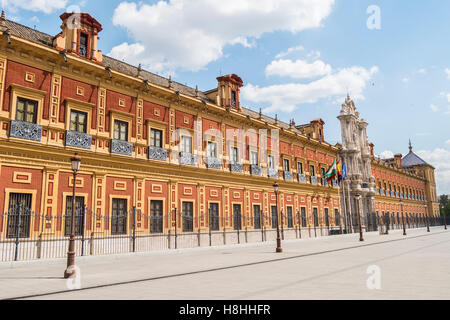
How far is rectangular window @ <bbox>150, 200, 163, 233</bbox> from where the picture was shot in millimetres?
18766

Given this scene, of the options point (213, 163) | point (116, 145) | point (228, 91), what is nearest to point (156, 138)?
point (116, 145)

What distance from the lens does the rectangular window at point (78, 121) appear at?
1645 centimetres

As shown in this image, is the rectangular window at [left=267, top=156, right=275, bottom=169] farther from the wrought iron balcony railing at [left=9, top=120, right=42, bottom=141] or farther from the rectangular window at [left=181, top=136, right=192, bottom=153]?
the wrought iron balcony railing at [left=9, top=120, right=42, bottom=141]

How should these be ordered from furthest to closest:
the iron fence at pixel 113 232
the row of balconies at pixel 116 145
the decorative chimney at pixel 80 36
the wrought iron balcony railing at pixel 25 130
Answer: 1. the decorative chimney at pixel 80 36
2. the row of balconies at pixel 116 145
3. the wrought iron balcony railing at pixel 25 130
4. the iron fence at pixel 113 232

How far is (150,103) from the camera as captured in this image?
19.9 m

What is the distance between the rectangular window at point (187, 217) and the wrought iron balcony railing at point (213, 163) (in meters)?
2.76

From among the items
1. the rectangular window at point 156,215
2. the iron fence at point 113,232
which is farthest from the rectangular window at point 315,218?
the rectangular window at point 156,215

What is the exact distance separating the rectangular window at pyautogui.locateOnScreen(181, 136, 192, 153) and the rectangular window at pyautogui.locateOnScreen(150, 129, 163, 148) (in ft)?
4.99

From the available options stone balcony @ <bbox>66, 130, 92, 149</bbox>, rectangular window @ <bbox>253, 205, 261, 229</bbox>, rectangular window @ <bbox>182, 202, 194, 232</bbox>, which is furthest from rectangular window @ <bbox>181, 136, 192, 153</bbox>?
rectangular window @ <bbox>253, 205, 261, 229</bbox>

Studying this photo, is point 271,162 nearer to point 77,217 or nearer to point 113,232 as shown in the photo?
point 113,232

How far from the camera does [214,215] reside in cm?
2259

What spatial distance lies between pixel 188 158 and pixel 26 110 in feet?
29.2

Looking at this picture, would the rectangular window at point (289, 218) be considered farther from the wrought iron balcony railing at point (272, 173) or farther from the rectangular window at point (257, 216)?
the rectangular window at point (257, 216)
